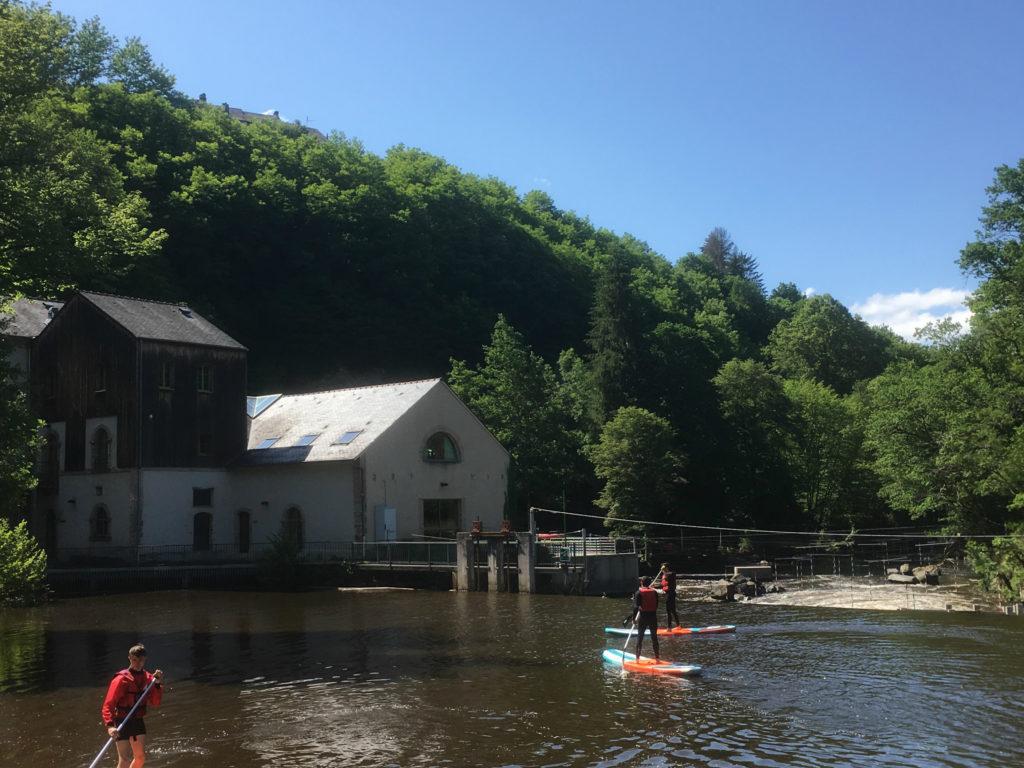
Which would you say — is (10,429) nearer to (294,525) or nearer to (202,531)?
(294,525)

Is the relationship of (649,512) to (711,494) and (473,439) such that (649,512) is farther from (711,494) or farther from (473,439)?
(473,439)

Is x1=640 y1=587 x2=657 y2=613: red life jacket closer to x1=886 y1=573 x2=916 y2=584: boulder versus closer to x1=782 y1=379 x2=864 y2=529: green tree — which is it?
x1=886 y1=573 x2=916 y2=584: boulder

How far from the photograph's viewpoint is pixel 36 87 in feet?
83.6

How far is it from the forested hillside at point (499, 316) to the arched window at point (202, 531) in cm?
1125

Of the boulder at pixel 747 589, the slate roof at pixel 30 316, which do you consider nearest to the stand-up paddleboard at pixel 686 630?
the boulder at pixel 747 589

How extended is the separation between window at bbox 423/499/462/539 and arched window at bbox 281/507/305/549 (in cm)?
533

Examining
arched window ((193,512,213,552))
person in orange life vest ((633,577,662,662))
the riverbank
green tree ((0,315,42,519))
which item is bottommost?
the riverbank

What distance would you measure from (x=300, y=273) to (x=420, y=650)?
57.2m

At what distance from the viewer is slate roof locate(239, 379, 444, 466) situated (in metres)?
39.6

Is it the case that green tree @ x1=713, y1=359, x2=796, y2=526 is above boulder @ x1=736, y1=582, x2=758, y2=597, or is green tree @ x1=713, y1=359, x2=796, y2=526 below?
above

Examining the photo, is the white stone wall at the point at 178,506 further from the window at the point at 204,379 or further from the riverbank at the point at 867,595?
the riverbank at the point at 867,595

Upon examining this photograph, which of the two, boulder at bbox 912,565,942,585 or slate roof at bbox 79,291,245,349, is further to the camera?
slate roof at bbox 79,291,245,349

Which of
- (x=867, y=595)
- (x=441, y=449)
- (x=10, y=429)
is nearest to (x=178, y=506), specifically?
(x=441, y=449)

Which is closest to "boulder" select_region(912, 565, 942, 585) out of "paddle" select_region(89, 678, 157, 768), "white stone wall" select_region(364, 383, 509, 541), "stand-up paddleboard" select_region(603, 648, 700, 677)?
"white stone wall" select_region(364, 383, 509, 541)
